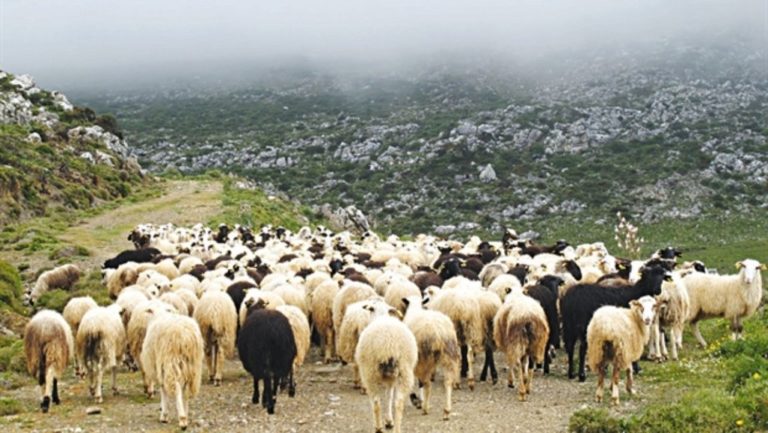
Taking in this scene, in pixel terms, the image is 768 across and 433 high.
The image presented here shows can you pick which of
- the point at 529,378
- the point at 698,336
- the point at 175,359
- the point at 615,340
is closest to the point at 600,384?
the point at 615,340

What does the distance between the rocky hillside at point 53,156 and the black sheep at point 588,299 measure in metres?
38.6

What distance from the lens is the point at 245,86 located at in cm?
18588

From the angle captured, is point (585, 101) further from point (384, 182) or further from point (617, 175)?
point (384, 182)

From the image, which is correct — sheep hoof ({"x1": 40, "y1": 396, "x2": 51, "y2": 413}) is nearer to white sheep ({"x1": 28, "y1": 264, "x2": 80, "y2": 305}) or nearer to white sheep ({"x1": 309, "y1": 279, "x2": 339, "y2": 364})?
white sheep ({"x1": 309, "y1": 279, "x2": 339, "y2": 364})

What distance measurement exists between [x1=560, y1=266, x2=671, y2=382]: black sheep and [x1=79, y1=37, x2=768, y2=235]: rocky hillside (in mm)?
61503

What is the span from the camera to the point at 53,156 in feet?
193

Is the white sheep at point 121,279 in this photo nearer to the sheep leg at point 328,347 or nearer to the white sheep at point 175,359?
the sheep leg at point 328,347

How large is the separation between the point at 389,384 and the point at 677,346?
32.0 feet

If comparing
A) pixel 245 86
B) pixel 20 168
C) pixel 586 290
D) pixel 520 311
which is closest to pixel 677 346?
pixel 586 290

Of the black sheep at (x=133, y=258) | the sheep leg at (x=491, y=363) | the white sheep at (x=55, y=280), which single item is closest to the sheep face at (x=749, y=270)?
the sheep leg at (x=491, y=363)

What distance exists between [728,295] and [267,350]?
11.9 metres

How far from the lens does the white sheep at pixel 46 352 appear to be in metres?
12.6

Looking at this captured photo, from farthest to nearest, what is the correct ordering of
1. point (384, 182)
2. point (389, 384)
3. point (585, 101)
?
point (585, 101), point (384, 182), point (389, 384)

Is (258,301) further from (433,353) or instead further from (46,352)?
(433,353)
